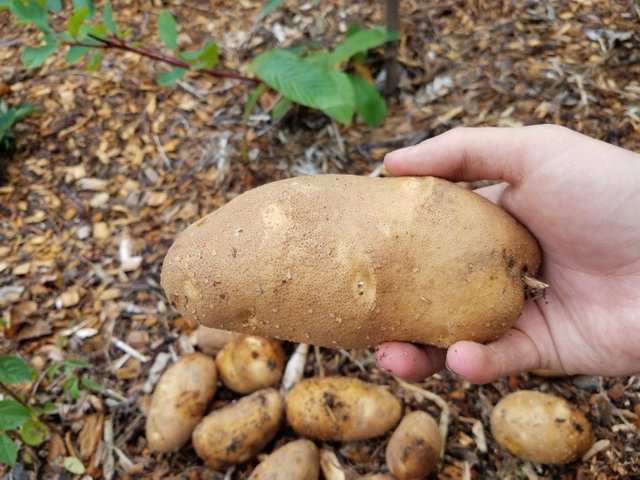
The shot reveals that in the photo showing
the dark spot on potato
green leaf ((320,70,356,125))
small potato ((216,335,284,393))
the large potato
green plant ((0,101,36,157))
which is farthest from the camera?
green plant ((0,101,36,157))

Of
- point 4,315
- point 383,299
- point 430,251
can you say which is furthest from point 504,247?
point 4,315

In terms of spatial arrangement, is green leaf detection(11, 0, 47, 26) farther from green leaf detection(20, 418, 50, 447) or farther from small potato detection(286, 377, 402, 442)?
small potato detection(286, 377, 402, 442)

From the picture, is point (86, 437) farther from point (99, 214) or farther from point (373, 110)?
point (373, 110)

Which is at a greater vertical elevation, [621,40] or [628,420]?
[621,40]

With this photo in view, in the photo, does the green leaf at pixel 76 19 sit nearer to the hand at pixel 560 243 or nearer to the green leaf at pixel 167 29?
the green leaf at pixel 167 29

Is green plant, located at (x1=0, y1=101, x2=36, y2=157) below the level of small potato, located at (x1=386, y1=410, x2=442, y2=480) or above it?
above

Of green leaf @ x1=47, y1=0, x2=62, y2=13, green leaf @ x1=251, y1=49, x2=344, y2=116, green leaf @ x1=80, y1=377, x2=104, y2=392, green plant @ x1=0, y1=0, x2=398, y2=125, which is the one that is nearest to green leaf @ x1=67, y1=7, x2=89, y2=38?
green plant @ x1=0, y1=0, x2=398, y2=125

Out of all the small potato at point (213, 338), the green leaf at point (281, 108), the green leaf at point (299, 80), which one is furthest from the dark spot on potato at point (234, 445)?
the green leaf at point (281, 108)
